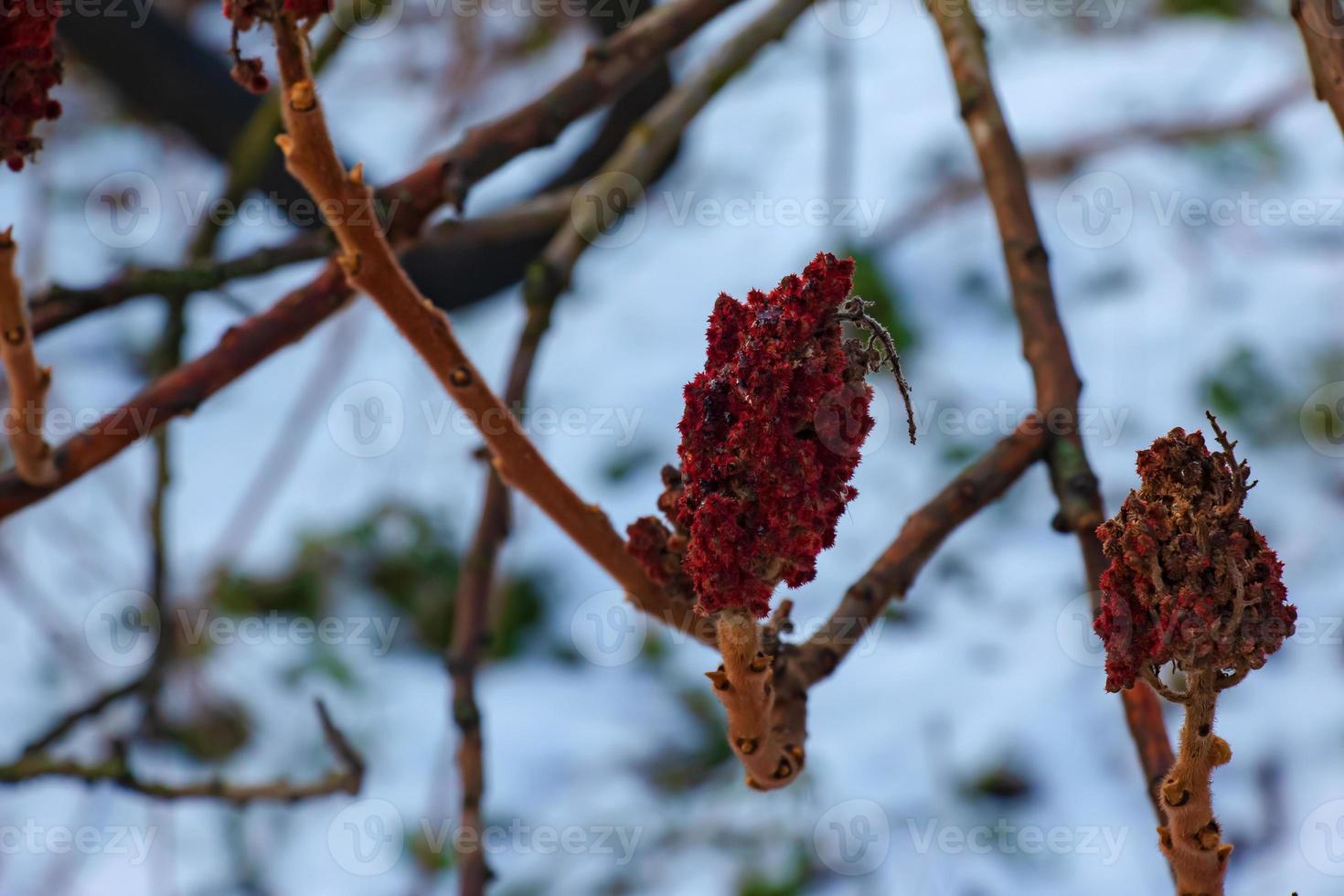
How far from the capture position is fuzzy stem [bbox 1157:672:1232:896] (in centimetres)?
62

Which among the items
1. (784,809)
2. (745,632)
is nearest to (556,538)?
(784,809)

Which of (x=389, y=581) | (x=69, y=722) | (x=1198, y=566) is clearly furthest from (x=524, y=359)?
(x=389, y=581)

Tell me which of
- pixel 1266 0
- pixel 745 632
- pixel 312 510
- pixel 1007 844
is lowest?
pixel 1007 844

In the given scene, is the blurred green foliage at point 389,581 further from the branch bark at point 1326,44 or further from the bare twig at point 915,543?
the branch bark at point 1326,44

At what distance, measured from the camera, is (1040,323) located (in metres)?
1.19

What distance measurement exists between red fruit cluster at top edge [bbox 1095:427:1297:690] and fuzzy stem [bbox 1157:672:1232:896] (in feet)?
0.07

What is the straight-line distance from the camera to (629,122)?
9.22 feet

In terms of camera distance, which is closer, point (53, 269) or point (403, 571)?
point (403, 571)

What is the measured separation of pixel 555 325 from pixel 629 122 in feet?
2.36

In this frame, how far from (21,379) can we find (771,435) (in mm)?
684

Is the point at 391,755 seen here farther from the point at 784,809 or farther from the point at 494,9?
the point at 494,9

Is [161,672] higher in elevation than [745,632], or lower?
higher

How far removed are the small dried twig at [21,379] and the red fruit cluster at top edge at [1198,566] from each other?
76 centimetres

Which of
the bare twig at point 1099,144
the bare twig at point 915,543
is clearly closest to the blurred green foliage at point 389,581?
the bare twig at point 1099,144
